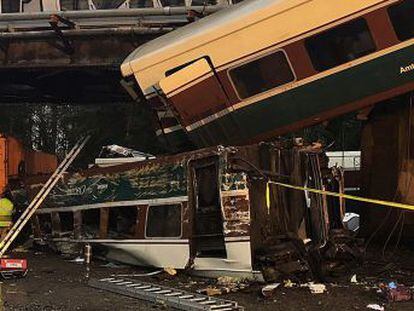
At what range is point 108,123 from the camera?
1038 inches

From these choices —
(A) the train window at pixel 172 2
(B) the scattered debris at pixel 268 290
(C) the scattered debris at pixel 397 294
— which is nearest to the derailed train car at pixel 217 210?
(B) the scattered debris at pixel 268 290

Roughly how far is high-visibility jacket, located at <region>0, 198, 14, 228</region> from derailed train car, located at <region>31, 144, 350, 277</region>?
2.31 metres

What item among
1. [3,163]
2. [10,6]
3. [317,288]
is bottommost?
[317,288]

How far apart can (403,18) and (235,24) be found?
7.91 feet

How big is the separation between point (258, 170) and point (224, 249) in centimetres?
117

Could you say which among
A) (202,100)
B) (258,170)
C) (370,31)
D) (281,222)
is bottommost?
(281,222)

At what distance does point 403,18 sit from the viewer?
27.9ft

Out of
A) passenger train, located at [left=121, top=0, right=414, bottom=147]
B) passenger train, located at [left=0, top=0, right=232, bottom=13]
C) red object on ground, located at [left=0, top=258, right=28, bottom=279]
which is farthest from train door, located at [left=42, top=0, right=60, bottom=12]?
red object on ground, located at [left=0, top=258, right=28, bottom=279]

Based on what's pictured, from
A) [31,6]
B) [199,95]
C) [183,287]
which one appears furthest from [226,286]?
[31,6]

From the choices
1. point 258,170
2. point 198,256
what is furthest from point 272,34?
point 198,256

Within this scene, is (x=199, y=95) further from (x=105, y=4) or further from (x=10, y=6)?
(x=10, y=6)

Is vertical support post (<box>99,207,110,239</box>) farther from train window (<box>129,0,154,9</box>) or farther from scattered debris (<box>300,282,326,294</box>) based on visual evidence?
train window (<box>129,0,154,9</box>)

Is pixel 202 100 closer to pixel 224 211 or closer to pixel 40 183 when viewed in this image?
pixel 224 211

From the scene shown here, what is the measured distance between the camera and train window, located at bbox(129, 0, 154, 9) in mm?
13188
